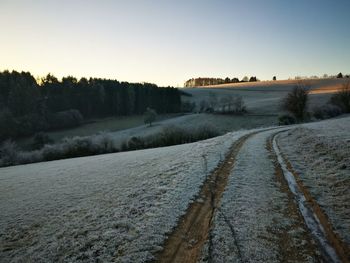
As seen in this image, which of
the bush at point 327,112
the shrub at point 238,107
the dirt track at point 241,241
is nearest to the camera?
the dirt track at point 241,241

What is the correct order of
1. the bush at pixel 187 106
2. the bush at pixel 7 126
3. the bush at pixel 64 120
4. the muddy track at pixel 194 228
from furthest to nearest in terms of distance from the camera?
the bush at pixel 187 106
the bush at pixel 64 120
the bush at pixel 7 126
the muddy track at pixel 194 228

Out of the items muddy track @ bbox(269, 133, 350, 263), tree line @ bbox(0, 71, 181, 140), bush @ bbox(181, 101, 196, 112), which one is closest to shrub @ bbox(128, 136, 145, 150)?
muddy track @ bbox(269, 133, 350, 263)

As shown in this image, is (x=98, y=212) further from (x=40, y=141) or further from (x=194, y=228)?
(x=40, y=141)

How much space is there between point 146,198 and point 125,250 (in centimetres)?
340

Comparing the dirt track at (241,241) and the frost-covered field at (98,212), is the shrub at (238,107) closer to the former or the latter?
the frost-covered field at (98,212)

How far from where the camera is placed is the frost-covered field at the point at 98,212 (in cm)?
660

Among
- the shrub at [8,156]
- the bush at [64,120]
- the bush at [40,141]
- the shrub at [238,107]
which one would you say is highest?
the shrub at [238,107]

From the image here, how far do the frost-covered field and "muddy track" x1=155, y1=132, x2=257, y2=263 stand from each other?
302 mm

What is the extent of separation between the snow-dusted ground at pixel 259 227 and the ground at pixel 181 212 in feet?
0.09

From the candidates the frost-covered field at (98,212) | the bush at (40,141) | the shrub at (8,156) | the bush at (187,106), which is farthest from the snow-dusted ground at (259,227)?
the bush at (187,106)

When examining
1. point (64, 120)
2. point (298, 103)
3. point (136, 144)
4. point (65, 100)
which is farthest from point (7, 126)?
point (298, 103)

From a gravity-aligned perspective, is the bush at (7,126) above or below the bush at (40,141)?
above

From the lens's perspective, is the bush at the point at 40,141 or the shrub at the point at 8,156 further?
the bush at the point at 40,141

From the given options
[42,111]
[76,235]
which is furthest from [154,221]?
[42,111]
